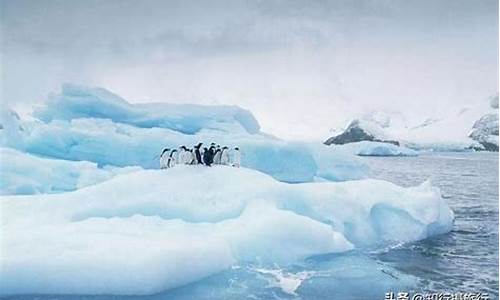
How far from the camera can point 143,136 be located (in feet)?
18.7

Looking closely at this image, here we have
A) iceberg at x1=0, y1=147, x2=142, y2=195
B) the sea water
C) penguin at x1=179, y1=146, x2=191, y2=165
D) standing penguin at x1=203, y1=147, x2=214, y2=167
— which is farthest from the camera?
penguin at x1=179, y1=146, x2=191, y2=165

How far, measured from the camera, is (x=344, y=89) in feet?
18.8

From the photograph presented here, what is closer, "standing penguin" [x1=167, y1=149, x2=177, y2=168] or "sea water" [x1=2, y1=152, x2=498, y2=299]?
"sea water" [x1=2, y1=152, x2=498, y2=299]

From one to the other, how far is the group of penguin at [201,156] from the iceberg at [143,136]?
0.06 m

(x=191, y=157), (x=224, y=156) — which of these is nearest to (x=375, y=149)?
(x=224, y=156)

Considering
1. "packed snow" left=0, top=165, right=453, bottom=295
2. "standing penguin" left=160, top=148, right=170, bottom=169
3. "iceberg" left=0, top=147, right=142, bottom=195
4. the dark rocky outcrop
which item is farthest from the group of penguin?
the dark rocky outcrop

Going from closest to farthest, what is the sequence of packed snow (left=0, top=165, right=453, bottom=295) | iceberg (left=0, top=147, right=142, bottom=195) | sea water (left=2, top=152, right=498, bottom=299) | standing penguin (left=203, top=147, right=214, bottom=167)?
1. packed snow (left=0, top=165, right=453, bottom=295)
2. sea water (left=2, top=152, right=498, bottom=299)
3. iceberg (left=0, top=147, right=142, bottom=195)
4. standing penguin (left=203, top=147, right=214, bottom=167)

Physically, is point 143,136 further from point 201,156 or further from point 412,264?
point 412,264

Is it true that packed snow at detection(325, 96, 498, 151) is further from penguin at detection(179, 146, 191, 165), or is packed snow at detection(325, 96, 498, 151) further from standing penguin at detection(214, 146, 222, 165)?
penguin at detection(179, 146, 191, 165)

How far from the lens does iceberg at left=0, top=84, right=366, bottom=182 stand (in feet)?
18.6

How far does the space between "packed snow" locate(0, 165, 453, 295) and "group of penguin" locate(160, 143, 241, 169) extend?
0.17 m

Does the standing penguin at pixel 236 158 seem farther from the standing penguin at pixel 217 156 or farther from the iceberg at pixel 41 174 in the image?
the iceberg at pixel 41 174

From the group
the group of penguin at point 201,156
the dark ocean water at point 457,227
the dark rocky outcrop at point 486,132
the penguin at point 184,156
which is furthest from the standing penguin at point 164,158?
the dark rocky outcrop at point 486,132

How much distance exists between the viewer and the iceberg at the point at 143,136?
568 cm
